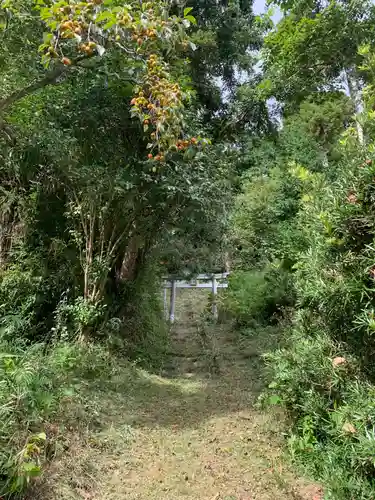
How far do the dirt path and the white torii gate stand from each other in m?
3.66

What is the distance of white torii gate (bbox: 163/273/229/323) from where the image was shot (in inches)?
345

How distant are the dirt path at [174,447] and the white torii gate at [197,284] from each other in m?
3.66

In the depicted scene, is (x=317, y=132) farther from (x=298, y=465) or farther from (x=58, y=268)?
(x=298, y=465)

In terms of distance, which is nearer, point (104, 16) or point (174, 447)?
point (104, 16)

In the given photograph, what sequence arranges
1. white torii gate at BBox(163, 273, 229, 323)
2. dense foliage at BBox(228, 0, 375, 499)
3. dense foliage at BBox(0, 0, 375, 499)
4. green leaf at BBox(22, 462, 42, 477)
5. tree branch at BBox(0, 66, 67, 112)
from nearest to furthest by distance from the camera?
green leaf at BBox(22, 462, 42, 477) → dense foliage at BBox(228, 0, 375, 499) → dense foliage at BBox(0, 0, 375, 499) → tree branch at BBox(0, 66, 67, 112) → white torii gate at BBox(163, 273, 229, 323)

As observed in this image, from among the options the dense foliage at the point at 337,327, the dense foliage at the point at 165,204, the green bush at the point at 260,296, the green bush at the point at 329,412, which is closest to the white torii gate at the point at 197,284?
the dense foliage at the point at 165,204

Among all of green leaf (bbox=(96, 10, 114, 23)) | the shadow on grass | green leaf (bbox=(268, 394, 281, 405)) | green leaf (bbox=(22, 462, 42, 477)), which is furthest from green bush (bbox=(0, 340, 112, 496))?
green leaf (bbox=(96, 10, 114, 23))

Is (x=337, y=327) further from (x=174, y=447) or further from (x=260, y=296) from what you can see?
(x=260, y=296)

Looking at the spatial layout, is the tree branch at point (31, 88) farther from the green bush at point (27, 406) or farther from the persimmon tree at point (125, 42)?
the green bush at point (27, 406)

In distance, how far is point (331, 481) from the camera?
Answer: 2.21 m

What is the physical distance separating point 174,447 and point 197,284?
621cm

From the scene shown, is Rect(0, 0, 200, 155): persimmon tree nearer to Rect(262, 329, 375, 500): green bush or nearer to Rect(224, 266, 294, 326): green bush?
Rect(262, 329, 375, 500): green bush

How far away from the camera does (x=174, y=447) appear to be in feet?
10.6

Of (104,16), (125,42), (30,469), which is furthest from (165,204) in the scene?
(30,469)
